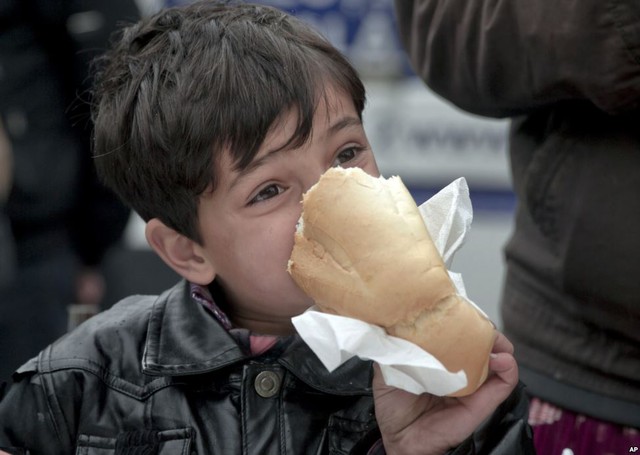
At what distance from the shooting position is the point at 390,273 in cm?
160

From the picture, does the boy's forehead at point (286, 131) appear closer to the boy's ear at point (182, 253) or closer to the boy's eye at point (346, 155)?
the boy's eye at point (346, 155)

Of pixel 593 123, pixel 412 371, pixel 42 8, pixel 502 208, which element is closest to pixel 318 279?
pixel 412 371

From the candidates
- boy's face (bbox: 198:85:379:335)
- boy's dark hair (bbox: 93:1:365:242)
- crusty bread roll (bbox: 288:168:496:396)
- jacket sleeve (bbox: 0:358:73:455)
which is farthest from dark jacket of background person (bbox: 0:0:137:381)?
crusty bread roll (bbox: 288:168:496:396)

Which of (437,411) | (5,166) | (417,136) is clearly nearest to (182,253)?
(437,411)

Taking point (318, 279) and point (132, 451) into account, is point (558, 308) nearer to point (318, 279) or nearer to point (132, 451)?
point (318, 279)

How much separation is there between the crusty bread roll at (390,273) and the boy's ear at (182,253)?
454 mm

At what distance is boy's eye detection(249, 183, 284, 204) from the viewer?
1.91 metres

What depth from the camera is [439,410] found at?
1774 millimetres

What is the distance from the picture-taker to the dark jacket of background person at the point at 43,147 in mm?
3340

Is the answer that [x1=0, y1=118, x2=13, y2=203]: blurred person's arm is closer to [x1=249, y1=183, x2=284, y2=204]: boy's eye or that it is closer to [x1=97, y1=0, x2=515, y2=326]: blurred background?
[x1=97, y1=0, x2=515, y2=326]: blurred background

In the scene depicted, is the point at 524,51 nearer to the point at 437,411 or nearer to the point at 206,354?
the point at 437,411

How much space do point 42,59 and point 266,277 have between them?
180 cm

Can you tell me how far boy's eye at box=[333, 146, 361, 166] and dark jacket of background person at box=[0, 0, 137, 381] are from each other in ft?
4.99

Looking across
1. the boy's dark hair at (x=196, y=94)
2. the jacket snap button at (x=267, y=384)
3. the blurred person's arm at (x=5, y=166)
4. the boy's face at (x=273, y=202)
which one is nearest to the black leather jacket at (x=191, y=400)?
the jacket snap button at (x=267, y=384)
